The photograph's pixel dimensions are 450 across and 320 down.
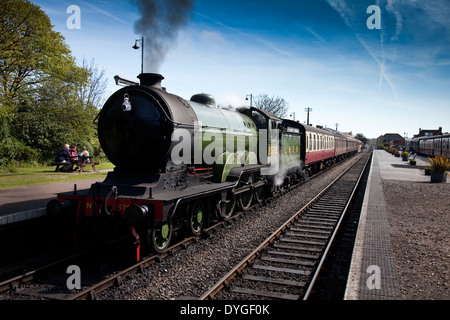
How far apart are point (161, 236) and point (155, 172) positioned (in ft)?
4.34

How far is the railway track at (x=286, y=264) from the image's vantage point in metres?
4.75

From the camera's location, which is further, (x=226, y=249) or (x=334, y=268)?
(x=226, y=249)

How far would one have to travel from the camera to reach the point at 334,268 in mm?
5867

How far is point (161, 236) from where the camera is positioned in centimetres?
623

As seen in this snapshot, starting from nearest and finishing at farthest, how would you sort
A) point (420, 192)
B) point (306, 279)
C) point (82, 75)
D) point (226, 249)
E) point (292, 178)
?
point (306, 279) < point (226, 249) < point (420, 192) < point (292, 178) < point (82, 75)

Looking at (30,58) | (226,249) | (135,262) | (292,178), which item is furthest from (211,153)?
(30,58)

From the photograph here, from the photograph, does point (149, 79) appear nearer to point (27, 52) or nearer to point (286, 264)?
point (286, 264)

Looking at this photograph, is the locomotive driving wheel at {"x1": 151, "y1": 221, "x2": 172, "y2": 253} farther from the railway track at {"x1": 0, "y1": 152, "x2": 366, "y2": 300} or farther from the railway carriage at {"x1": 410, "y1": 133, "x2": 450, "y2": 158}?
the railway carriage at {"x1": 410, "y1": 133, "x2": 450, "y2": 158}

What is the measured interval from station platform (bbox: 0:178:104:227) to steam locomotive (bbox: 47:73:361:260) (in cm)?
94

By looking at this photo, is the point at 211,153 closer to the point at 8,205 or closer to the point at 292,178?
the point at 8,205

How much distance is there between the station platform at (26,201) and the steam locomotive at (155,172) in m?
0.94

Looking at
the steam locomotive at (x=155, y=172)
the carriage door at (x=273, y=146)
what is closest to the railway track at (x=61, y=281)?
the steam locomotive at (x=155, y=172)

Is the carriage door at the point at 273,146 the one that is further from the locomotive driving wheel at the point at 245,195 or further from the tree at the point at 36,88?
the tree at the point at 36,88
